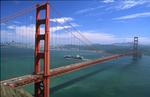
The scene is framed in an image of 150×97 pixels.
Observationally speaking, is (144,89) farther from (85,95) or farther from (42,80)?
(42,80)

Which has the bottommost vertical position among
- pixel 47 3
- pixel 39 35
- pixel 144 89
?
pixel 144 89

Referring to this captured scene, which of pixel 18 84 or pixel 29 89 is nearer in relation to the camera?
pixel 18 84

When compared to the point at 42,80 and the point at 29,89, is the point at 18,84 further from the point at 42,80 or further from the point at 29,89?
the point at 29,89

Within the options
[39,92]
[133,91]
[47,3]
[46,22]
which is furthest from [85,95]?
[47,3]

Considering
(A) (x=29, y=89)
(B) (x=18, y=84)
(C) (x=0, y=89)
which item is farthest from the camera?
(A) (x=29, y=89)

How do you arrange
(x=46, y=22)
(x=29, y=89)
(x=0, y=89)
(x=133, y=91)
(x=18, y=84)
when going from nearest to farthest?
(x=0, y=89) → (x=18, y=84) → (x=46, y=22) → (x=29, y=89) → (x=133, y=91)

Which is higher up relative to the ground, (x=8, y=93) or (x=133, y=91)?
(x=8, y=93)

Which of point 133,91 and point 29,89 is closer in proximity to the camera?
point 29,89

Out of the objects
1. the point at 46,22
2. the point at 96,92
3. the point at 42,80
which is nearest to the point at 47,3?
the point at 46,22

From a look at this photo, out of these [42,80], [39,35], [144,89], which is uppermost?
[39,35]
